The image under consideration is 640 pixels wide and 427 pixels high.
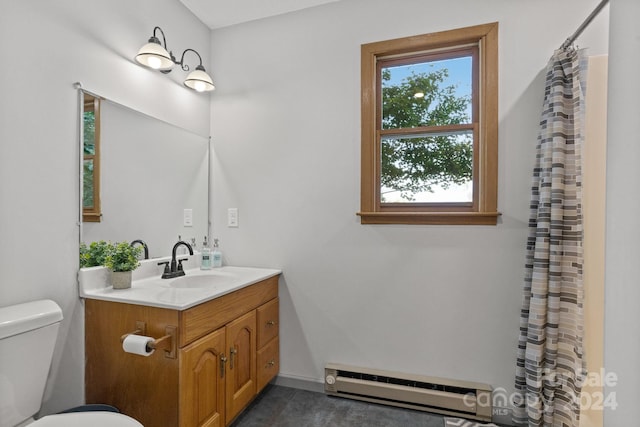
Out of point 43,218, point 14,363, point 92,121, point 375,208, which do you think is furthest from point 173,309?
point 375,208

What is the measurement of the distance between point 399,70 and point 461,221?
1043 mm

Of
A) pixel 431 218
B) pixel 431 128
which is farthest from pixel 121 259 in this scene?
pixel 431 128

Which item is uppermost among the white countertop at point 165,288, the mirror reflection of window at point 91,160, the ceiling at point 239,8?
the ceiling at point 239,8

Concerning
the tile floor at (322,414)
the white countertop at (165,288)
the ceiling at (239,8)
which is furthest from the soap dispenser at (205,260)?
the ceiling at (239,8)

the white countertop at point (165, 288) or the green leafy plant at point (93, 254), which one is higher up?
the green leafy plant at point (93, 254)

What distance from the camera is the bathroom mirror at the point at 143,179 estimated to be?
1634mm

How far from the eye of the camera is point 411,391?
1.93 metres

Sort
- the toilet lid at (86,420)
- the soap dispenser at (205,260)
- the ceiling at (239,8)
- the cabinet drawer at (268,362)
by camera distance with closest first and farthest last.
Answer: the toilet lid at (86,420)
the cabinet drawer at (268,362)
the ceiling at (239,8)
the soap dispenser at (205,260)

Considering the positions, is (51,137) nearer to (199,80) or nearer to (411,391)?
(199,80)

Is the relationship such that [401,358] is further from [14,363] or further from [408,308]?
[14,363]

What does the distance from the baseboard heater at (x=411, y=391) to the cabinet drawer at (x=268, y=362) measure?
35 centimetres

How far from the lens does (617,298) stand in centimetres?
78

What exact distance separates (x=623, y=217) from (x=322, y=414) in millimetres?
1757

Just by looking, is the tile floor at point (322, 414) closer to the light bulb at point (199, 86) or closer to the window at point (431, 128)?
the window at point (431, 128)
